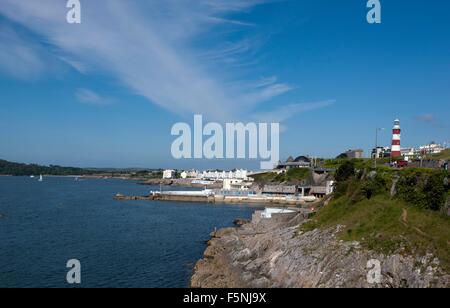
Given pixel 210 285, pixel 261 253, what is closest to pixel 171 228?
pixel 261 253

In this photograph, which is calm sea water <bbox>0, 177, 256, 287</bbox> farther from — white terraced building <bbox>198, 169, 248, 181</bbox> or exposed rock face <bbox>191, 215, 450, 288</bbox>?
white terraced building <bbox>198, 169, 248, 181</bbox>

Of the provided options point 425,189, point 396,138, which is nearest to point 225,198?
point 396,138

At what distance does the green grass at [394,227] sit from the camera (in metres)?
16.3

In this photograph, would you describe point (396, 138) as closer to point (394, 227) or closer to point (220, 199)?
point (394, 227)

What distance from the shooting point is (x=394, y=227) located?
18812 mm

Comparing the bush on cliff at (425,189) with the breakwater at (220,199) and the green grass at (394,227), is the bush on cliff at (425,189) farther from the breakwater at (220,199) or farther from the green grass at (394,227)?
the breakwater at (220,199)

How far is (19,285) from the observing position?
72.6 feet

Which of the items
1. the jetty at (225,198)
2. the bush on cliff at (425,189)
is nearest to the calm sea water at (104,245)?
the bush on cliff at (425,189)

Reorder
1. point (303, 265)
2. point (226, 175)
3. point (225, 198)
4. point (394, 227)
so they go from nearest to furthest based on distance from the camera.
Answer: point (394, 227) → point (303, 265) → point (225, 198) → point (226, 175)

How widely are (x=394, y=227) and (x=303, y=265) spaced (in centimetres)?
465

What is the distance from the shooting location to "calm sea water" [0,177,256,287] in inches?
921

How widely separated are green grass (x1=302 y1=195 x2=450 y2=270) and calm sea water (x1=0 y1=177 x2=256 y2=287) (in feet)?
32.5
